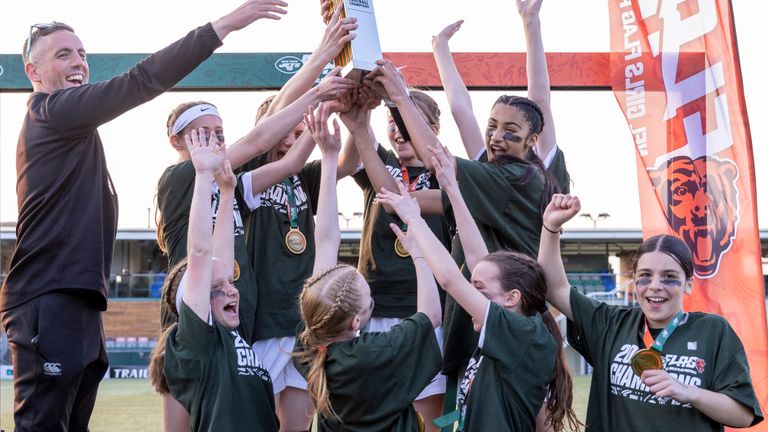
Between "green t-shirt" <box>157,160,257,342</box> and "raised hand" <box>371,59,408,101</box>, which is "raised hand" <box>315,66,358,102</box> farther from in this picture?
"green t-shirt" <box>157,160,257,342</box>

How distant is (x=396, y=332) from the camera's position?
3375mm

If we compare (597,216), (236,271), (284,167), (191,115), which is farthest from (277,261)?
(597,216)

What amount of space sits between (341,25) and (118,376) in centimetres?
2169

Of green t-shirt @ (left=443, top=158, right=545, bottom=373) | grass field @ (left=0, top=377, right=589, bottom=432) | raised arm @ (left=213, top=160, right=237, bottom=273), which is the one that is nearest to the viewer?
raised arm @ (left=213, top=160, right=237, bottom=273)

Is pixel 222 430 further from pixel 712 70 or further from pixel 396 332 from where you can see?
pixel 712 70

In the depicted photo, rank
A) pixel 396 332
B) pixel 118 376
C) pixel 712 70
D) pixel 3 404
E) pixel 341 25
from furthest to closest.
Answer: pixel 118 376 < pixel 3 404 < pixel 712 70 < pixel 341 25 < pixel 396 332

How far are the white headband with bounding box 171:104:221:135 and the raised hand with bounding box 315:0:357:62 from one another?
0.66 meters

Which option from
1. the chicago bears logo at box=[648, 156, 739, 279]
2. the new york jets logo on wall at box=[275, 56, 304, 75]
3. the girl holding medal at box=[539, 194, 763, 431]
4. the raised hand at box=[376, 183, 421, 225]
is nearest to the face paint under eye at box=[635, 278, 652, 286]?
the girl holding medal at box=[539, 194, 763, 431]

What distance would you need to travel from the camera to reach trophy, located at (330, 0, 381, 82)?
4.07 meters

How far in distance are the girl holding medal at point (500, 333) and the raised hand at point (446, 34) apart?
51.4 inches

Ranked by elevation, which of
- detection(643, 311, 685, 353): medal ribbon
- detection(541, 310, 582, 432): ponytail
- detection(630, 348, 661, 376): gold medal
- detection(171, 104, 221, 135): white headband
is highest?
detection(171, 104, 221, 135): white headband

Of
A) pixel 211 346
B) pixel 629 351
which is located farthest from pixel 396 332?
pixel 629 351

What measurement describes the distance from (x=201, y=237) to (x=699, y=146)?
4258mm

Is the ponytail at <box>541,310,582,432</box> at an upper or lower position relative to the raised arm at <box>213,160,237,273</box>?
lower
